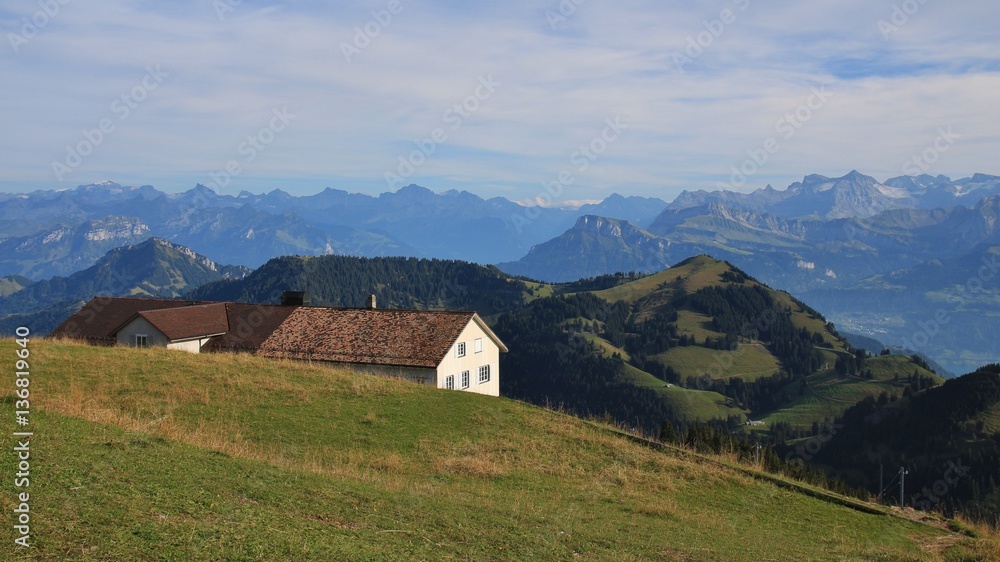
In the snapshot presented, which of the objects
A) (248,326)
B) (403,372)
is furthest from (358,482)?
(248,326)

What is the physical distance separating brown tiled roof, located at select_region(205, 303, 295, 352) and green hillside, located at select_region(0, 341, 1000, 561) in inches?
713

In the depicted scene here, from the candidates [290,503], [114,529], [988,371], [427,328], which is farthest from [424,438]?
[988,371]

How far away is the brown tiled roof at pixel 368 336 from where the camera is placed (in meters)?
50.7

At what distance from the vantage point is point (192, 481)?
14.3 meters

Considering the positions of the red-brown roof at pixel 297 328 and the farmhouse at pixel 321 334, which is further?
the red-brown roof at pixel 297 328

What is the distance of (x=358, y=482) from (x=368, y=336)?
35.9m

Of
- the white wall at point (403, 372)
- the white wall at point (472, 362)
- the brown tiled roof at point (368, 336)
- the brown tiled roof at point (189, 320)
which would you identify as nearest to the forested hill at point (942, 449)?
the white wall at point (472, 362)

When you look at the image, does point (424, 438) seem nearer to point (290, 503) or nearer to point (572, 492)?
point (572, 492)

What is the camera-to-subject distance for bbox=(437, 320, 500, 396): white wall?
50.9 meters

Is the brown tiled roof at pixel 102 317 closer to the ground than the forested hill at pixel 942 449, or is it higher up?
higher up

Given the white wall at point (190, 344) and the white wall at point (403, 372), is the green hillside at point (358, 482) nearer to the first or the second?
the white wall at point (403, 372)

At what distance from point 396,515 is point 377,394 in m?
19.5

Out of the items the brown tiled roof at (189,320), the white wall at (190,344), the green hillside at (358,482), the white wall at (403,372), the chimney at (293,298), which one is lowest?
the green hillside at (358,482)

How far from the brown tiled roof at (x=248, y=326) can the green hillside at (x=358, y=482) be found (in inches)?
713
